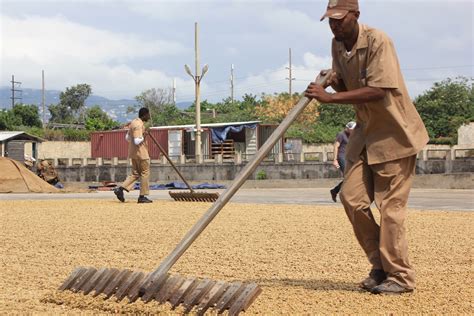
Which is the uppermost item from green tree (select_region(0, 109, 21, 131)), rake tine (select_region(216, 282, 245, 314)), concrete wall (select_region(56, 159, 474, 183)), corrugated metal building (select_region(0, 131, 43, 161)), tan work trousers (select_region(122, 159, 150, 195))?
green tree (select_region(0, 109, 21, 131))

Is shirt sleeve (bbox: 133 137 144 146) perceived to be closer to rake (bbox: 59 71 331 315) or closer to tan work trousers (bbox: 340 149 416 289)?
rake (bbox: 59 71 331 315)

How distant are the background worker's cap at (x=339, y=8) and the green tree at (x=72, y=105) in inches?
3664

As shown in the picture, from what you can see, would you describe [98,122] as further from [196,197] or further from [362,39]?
[362,39]

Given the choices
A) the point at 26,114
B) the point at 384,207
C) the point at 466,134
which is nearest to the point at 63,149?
the point at 26,114

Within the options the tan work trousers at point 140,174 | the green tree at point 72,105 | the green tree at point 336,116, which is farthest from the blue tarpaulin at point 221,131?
the green tree at point 72,105

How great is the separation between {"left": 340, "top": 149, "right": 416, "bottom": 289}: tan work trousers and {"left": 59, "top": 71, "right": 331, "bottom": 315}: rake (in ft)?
2.04

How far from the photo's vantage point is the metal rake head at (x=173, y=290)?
3877 millimetres

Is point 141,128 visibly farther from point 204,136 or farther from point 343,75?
point 204,136

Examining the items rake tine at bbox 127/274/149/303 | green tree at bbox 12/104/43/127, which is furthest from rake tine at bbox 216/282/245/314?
green tree at bbox 12/104/43/127

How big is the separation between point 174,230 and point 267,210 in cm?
394

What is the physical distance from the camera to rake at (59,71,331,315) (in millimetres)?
3900

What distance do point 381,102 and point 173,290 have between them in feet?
5.48

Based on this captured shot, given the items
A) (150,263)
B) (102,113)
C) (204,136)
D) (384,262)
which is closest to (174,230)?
(150,263)

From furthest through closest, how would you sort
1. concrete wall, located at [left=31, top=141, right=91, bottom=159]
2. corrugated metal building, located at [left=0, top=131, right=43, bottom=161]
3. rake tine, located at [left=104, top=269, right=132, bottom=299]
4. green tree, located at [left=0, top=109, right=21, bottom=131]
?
green tree, located at [left=0, top=109, right=21, bottom=131], concrete wall, located at [left=31, top=141, right=91, bottom=159], corrugated metal building, located at [left=0, top=131, right=43, bottom=161], rake tine, located at [left=104, top=269, right=132, bottom=299]
